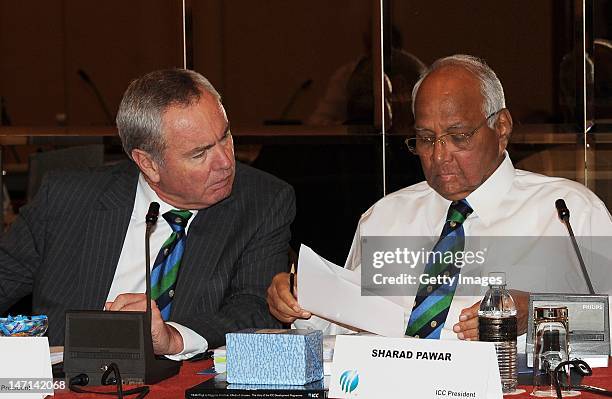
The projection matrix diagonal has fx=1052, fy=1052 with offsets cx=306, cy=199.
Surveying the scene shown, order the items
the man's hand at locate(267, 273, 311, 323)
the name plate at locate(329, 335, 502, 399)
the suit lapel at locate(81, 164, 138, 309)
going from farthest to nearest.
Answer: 1. the suit lapel at locate(81, 164, 138, 309)
2. the man's hand at locate(267, 273, 311, 323)
3. the name plate at locate(329, 335, 502, 399)

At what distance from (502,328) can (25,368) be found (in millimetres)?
995

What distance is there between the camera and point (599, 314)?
2.39 metres

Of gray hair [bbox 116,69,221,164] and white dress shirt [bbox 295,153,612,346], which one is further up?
gray hair [bbox 116,69,221,164]

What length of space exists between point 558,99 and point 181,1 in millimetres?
1771

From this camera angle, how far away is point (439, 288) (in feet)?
9.99

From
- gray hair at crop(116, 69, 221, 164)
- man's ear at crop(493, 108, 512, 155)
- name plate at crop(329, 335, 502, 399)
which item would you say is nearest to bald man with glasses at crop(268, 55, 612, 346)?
man's ear at crop(493, 108, 512, 155)

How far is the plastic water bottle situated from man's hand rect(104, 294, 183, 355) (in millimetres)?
767

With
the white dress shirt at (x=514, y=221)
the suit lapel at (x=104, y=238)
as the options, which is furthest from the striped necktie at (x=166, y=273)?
the white dress shirt at (x=514, y=221)

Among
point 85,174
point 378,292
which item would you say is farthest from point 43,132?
point 378,292

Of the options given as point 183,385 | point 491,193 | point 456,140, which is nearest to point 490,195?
point 491,193

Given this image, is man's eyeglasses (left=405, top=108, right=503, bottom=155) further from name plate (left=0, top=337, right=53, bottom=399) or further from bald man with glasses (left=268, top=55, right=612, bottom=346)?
name plate (left=0, top=337, right=53, bottom=399)

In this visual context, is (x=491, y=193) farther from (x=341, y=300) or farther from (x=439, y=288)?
(x=341, y=300)

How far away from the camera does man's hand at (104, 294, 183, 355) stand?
252cm

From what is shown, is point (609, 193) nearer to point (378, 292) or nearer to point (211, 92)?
point (378, 292)
